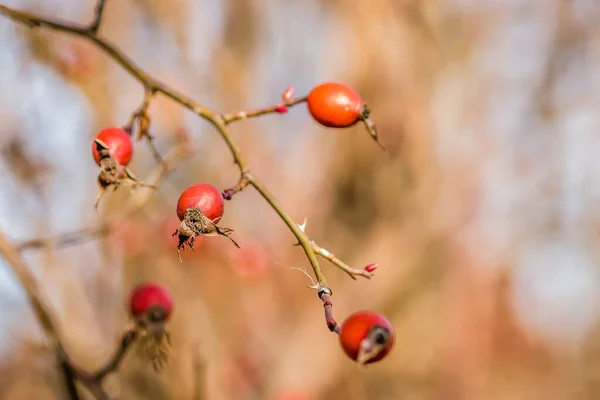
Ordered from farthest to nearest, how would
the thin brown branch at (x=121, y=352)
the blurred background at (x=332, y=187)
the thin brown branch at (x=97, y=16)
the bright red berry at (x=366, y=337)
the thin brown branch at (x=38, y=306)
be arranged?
1. the blurred background at (x=332, y=187)
2. the thin brown branch at (x=121, y=352)
3. the thin brown branch at (x=97, y=16)
4. the thin brown branch at (x=38, y=306)
5. the bright red berry at (x=366, y=337)

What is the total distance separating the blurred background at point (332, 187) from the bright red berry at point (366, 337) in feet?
8.20

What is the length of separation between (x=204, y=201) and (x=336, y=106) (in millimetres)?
458

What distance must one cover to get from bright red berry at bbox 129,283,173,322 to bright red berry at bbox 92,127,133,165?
524 millimetres

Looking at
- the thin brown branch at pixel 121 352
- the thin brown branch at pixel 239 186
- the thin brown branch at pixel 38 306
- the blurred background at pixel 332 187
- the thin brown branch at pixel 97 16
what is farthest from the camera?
the blurred background at pixel 332 187

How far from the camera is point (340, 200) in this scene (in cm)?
783

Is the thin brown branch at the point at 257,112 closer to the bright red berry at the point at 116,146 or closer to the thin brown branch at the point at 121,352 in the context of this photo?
the bright red berry at the point at 116,146

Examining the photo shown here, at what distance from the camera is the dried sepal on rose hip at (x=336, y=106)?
51.9 inches

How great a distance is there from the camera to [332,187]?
25.7ft

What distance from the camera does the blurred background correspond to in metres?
4.35

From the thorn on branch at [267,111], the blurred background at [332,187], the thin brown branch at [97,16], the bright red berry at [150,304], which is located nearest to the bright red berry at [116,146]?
the thorn on branch at [267,111]

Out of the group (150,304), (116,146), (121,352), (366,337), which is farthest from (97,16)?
(366,337)

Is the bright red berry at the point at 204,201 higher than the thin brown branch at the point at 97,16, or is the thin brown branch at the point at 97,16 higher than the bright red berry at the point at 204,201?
the thin brown branch at the point at 97,16

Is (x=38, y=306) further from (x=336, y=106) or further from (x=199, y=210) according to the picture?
(x=336, y=106)

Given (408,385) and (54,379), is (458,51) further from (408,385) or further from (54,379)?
(54,379)
